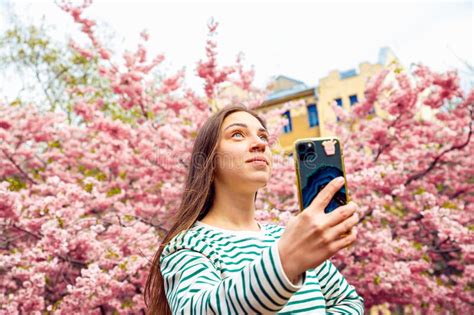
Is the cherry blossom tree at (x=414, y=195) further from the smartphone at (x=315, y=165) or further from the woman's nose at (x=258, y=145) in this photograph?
the smartphone at (x=315, y=165)

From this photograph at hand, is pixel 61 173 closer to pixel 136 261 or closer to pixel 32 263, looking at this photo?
pixel 32 263

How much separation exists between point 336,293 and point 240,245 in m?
0.49

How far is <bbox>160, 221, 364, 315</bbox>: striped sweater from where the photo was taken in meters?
1.06

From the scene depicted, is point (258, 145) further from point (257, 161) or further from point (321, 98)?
point (321, 98)

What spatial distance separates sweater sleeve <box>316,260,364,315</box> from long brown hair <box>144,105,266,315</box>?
0.56m

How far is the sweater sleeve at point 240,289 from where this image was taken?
1.04 metres

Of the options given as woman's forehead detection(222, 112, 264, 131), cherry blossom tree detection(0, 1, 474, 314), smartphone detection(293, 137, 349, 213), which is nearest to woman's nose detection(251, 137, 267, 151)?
woman's forehead detection(222, 112, 264, 131)

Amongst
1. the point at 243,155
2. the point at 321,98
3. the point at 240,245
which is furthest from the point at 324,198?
the point at 321,98

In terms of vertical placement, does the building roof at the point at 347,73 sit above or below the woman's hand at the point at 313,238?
above

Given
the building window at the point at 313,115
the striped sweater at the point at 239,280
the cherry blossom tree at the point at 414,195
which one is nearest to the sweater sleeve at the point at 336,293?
the striped sweater at the point at 239,280

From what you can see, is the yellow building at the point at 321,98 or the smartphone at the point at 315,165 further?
the yellow building at the point at 321,98

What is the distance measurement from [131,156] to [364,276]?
380 cm

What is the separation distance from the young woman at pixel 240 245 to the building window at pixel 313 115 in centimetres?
2192

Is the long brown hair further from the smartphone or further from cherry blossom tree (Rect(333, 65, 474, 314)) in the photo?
cherry blossom tree (Rect(333, 65, 474, 314))
